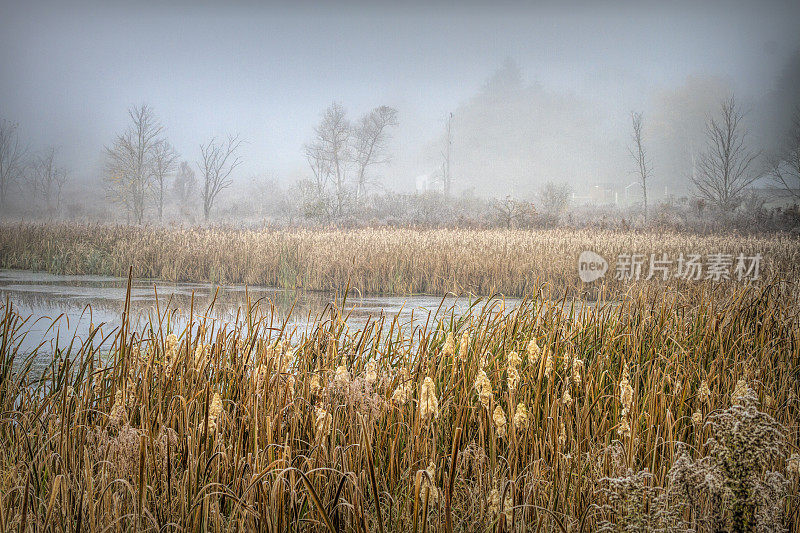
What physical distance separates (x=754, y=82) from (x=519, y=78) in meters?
24.0

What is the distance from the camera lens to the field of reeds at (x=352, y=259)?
1048cm

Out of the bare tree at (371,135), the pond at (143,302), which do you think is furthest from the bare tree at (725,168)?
the bare tree at (371,135)

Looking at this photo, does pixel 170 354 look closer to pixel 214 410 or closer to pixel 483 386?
pixel 214 410

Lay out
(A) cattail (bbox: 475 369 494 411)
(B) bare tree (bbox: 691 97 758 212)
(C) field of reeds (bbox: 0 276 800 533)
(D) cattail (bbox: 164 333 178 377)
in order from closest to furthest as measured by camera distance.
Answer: (C) field of reeds (bbox: 0 276 800 533), (A) cattail (bbox: 475 369 494 411), (D) cattail (bbox: 164 333 178 377), (B) bare tree (bbox: 691 97 758 212)

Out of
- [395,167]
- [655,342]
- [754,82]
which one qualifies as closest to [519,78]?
[395,167]

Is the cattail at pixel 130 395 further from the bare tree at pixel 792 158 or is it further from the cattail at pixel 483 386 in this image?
the bare tree at pixel 792 158

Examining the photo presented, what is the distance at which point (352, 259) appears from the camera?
1018 cm

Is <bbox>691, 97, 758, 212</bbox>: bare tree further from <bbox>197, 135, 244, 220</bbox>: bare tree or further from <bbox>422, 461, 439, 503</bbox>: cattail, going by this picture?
<bbox>422, 461, 439, 503</bbox>: cattail

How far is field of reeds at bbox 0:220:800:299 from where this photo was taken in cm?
1048

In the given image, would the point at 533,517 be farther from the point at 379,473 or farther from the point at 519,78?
the point at 519,78

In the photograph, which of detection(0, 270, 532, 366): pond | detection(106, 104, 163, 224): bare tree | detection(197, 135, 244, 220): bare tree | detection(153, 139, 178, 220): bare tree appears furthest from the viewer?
detection(153, 139, 178, 220): bare tree

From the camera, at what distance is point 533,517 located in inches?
85.0

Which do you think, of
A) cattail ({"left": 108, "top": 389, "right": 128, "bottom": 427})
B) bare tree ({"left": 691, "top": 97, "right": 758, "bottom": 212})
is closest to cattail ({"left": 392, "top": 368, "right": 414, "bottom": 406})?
cattail ({"left": 108, "top": 389, "right": 128, "bottom": 427})

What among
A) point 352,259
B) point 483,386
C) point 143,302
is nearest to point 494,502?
point 483,386
